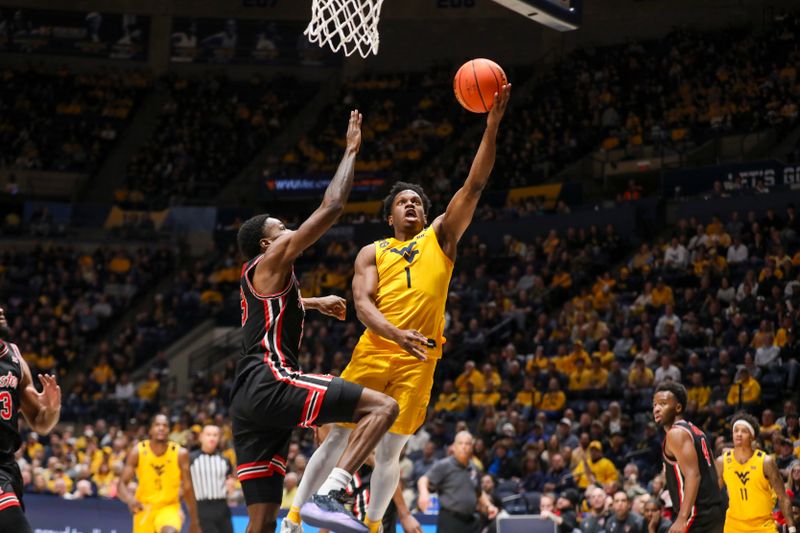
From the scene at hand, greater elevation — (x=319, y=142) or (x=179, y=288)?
(x=319, y=142)

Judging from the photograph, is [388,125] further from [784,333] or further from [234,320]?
[784,333]

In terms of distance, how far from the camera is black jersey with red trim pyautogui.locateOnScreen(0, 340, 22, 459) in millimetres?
6438

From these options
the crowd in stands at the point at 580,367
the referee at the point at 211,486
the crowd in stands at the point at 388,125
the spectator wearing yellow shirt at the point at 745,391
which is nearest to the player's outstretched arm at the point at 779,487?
the crowd in stands at the point at 580,367

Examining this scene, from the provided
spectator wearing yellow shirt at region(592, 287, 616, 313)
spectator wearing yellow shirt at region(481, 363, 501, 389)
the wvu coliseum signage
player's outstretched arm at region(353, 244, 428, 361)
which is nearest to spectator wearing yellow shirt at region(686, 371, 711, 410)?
spectator wearing yellow shirt at region(481, 363, 501, 389)

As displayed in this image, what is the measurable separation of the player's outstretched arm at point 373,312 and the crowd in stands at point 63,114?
84.7 feet

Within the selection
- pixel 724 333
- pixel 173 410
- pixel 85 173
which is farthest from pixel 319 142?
pixel 724 333

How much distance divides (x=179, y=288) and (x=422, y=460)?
1285 cm

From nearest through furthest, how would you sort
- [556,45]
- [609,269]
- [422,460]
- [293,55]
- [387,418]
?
1. [387,418]
2. [422,460]
3. [609,269]
4. [556,45]
5. [293,55]

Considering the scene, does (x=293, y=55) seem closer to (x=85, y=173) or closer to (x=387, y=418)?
(x=85, y=173)

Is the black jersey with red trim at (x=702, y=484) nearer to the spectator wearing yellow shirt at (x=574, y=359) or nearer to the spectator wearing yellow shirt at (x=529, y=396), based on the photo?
the spectator wearing yellow shirt at (x=529, y=396)

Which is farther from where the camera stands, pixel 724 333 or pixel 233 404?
pixel 724 333

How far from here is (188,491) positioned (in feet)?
36.2

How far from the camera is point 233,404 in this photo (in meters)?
6.47

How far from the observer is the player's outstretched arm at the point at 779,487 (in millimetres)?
9820
